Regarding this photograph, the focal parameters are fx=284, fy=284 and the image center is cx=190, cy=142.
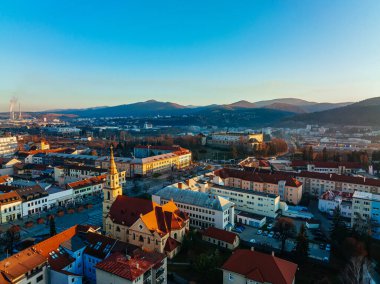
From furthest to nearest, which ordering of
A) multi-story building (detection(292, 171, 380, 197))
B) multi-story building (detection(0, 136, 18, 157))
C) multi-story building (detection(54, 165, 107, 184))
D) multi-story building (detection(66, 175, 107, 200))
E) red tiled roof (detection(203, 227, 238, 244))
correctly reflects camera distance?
multi-story building (detection(0, 136, 18, 157))
multi-story building (detection(54, 165, 107, 184))
multi-story building (detection(66, 175, 107, 200))
multi-story building (detection(292, 171, 380, 197))
red tiled roof (detection(203, 227, 238, 244))

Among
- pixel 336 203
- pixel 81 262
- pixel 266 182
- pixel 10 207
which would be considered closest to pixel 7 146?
pixel 10 207

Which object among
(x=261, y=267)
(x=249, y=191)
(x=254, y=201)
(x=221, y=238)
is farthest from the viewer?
(x=249, y=191)

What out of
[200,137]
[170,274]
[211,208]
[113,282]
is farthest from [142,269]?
[200,137]

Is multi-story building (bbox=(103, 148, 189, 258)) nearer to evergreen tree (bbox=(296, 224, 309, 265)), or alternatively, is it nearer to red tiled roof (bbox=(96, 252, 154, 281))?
red tiled roof (bbox=(96, 252, 154, 281))

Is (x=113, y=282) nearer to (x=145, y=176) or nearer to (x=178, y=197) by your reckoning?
(x=178, y=197)

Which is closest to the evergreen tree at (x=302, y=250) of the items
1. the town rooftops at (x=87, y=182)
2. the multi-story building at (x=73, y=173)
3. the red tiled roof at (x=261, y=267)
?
the red tiled roof at (x=261, y=267)

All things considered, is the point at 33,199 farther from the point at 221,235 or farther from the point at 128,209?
the point at 221,235

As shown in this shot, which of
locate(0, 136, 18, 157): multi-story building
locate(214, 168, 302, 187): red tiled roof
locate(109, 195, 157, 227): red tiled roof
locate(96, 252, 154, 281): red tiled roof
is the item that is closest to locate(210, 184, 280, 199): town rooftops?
locate(214, 168, 302, 187): red tiled roof
